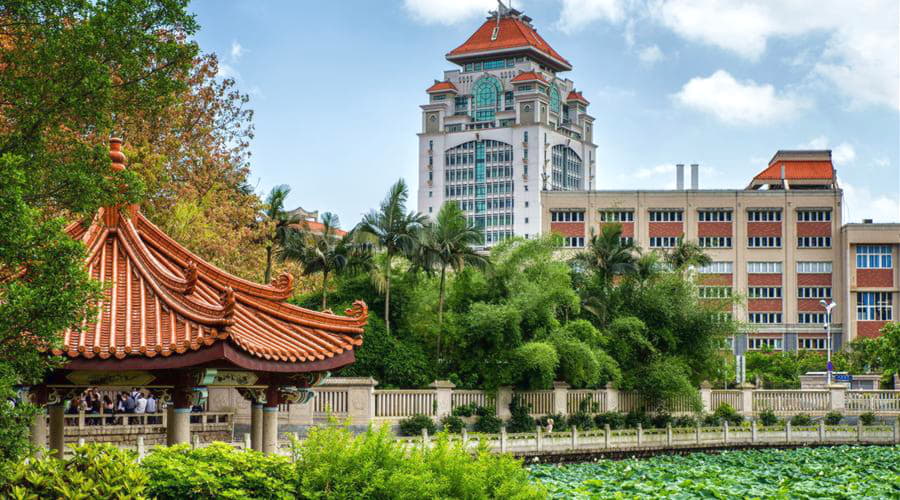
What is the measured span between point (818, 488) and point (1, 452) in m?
21.1

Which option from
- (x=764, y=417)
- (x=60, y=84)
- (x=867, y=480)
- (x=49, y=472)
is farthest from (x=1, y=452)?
(x=764, y=417)

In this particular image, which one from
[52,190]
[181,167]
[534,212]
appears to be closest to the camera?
[52,190]

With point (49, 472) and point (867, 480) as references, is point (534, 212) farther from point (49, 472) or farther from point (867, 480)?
point (49, 472)

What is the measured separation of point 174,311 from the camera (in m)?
18.2

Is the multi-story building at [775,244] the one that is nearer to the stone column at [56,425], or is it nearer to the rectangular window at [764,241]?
the rectangular window at [764,241]

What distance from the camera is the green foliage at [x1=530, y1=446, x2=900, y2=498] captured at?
27.5 meters

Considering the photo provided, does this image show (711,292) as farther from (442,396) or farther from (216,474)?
(216,474)

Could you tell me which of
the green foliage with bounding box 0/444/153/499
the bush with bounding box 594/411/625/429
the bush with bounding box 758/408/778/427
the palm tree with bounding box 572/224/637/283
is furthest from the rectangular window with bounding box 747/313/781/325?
the green foliage with bounding box 0/444/153/499

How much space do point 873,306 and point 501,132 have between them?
53.4 meters

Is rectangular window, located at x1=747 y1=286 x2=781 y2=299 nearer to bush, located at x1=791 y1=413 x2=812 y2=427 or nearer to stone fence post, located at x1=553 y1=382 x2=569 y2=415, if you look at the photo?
bush, located at x1=791 y1=413 x2=812 y2=427

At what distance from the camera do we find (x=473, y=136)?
464 feet

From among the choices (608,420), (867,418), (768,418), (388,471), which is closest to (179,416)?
(388,471)

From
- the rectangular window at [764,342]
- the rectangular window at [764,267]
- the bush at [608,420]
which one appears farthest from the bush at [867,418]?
the rectangular window at [764,342]

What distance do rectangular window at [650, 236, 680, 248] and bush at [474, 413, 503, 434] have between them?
57834 millimetres
